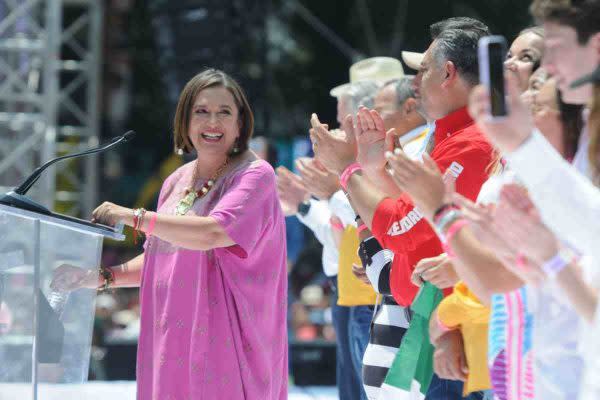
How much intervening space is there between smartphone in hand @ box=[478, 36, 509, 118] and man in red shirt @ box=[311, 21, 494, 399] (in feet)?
3.06

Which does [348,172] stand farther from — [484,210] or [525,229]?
[525,229]

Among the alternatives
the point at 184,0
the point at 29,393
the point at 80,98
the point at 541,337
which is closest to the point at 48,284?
the point at 29,393

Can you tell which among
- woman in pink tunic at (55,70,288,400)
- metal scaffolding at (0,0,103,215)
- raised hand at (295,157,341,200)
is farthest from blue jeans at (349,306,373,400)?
metal scaffolding at (0,0,103,215)

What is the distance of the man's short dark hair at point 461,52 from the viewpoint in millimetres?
3121

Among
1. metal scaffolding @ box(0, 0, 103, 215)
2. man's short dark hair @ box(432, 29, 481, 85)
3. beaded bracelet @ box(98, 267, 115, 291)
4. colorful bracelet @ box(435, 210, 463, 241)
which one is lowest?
colorful bracelet @ box(435, 210, 463, 241)

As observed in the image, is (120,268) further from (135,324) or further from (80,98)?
(80,98)

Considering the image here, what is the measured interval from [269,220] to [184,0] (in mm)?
4444

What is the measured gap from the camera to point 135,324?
828 centimetres

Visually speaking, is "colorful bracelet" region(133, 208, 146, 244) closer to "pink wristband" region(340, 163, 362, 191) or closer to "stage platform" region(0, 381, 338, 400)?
"stage platform" region(0, 381, 338, 400)

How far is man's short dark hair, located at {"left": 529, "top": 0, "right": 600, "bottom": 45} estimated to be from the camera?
1955 millimetres

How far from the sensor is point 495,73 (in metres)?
1.92

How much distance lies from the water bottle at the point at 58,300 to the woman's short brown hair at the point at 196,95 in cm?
70

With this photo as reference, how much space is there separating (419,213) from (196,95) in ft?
3.17

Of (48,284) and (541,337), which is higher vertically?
(48,284)
